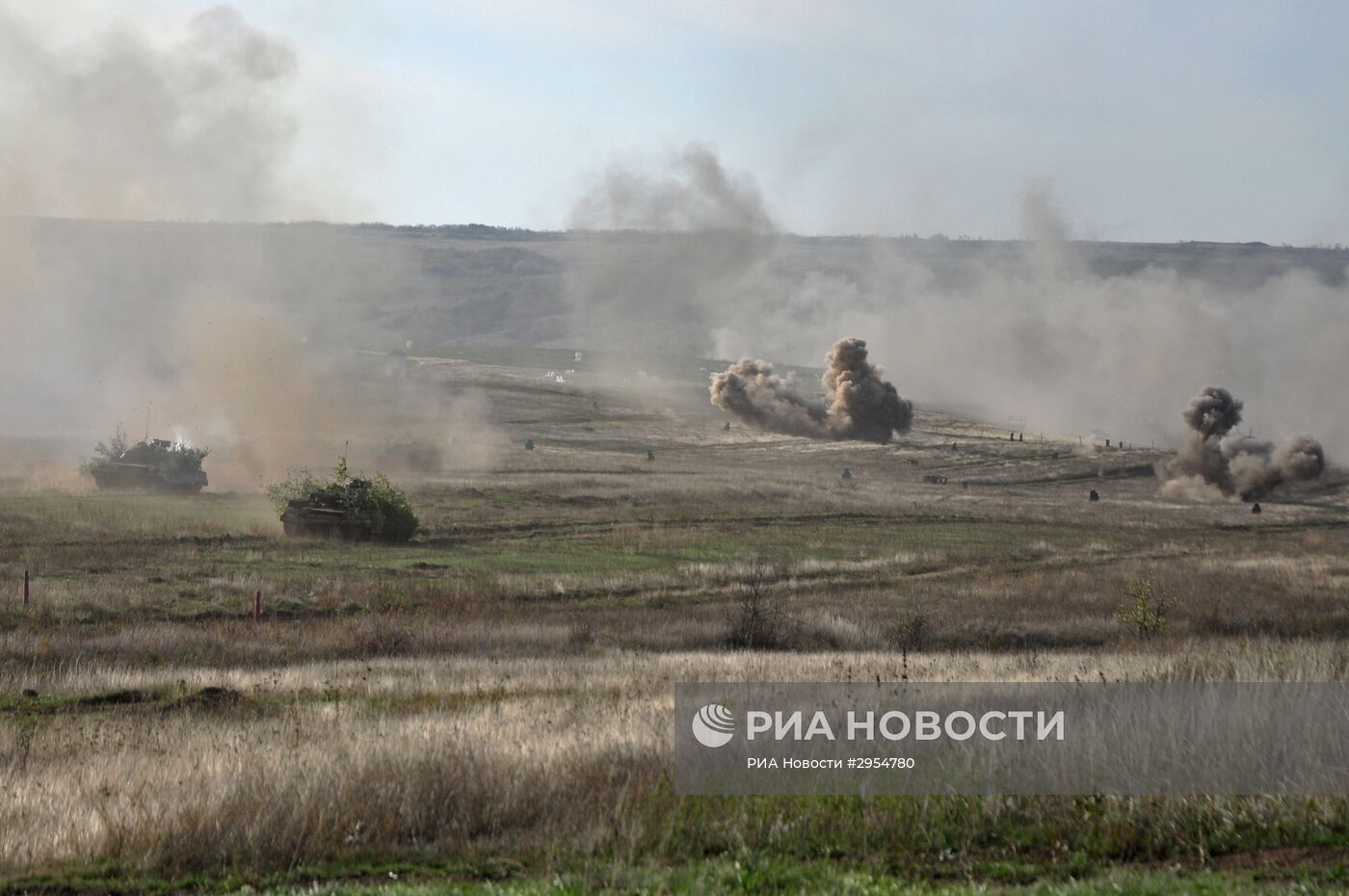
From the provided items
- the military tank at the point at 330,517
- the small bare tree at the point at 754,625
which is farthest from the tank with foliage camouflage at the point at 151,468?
the small bare tree at the point at 754,625

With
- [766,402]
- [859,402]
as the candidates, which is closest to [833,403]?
[859,402]

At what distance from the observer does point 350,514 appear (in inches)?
2002

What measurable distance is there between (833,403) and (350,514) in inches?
3563

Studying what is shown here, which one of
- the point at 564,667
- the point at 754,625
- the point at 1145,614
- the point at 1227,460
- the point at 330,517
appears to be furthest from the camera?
the point at 1227,460

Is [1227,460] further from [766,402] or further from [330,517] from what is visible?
[330,517]

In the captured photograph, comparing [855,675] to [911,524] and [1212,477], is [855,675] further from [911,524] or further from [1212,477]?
[1212,477]

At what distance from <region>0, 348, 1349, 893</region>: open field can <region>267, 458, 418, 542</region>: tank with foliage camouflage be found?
1386 millimetres

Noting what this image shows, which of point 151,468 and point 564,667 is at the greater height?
point 151,468

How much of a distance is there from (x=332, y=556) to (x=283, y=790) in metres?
33.0

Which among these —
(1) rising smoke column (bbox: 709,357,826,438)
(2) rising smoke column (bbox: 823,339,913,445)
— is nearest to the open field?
(2) rising smoke column (bbox: 823,339,913,445)

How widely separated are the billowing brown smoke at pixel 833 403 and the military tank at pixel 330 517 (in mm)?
84823

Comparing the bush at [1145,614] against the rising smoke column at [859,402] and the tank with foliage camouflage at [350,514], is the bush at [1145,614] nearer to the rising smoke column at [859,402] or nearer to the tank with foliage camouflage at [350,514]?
the tank with foliage camouflage at [350,514]

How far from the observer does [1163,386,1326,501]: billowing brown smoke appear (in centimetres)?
10150

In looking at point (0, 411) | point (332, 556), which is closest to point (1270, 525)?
point (332, 556)
